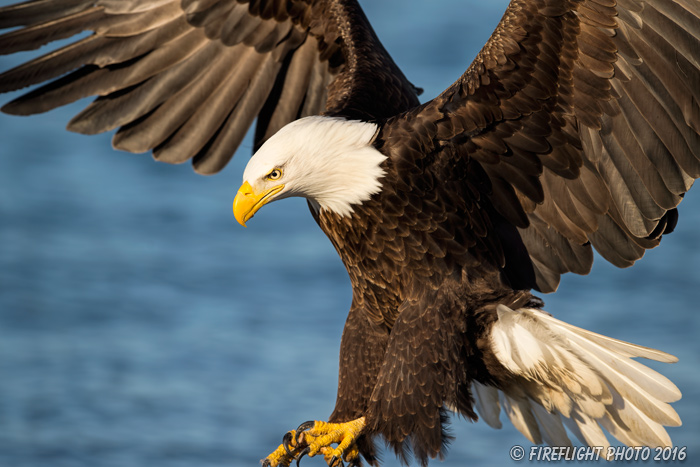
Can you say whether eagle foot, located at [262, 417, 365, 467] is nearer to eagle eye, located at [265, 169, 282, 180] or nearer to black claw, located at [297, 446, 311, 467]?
black claw, located at [297, 446, 311, 467]

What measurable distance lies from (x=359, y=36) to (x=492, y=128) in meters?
0.98

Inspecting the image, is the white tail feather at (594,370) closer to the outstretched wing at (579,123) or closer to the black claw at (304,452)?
the outstretched wing at (579,123)

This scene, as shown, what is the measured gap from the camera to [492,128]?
3029mm

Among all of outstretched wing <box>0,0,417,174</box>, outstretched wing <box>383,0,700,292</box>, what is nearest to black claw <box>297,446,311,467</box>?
outstretched wing <box>383,0,700,292</box>

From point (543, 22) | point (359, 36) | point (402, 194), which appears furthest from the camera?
point (359, 36)

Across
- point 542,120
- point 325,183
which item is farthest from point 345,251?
point 542,120

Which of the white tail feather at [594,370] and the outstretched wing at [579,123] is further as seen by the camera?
the white tail feather at [594,370]

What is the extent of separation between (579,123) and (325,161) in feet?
2.75

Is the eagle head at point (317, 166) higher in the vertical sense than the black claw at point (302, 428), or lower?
higher

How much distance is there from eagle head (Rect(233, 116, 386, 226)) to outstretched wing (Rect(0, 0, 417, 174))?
1.60ft

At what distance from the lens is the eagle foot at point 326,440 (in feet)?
10.3

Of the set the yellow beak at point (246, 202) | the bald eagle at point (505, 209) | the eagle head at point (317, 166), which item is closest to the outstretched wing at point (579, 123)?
the bald eagle at point (505, 209)

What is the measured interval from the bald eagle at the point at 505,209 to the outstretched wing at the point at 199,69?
27 centimetres

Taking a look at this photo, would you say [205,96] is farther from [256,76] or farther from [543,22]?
[543,22]
